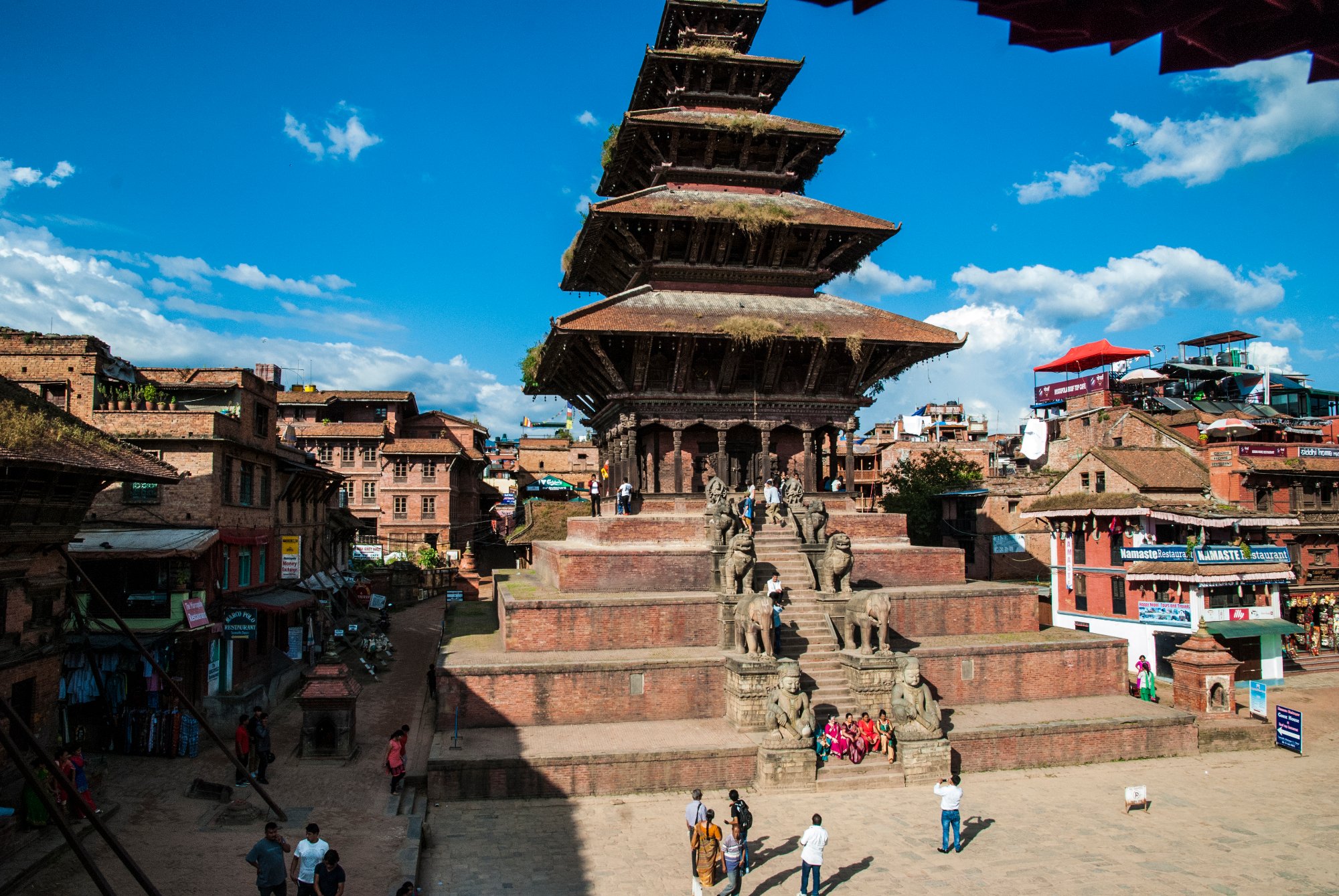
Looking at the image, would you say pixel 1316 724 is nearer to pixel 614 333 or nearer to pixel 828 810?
pixel 828 810

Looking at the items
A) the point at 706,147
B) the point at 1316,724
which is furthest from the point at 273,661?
the point at 1316,724

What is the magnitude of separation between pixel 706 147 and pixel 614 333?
8.52m

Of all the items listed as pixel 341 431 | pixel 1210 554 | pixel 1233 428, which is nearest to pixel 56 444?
pixel 1210 554

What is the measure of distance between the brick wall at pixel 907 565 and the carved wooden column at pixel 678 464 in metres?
5.47

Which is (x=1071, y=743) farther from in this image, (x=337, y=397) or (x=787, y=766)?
(x=337, y=397)

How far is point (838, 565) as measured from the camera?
21.0 m

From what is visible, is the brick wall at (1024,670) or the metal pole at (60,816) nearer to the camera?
the metal pole at (60,816)

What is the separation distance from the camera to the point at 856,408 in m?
27.3

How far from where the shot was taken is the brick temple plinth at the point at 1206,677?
67.8 feet

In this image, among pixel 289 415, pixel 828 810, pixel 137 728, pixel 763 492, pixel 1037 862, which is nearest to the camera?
pixel 1037 862

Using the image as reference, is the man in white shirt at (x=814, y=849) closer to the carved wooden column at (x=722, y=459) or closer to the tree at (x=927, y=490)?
the carved wooden column at (x=722, y=459)

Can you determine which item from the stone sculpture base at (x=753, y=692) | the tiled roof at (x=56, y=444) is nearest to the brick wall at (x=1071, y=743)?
the stone sculpture base at (x=753, y=692)

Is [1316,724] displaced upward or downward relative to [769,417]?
downward

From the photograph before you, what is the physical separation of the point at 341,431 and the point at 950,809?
173 ft
